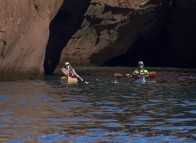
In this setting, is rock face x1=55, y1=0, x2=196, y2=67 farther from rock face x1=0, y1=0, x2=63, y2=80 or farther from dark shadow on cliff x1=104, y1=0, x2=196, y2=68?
rock face x1=0, y1=0, x2=63, y2=80

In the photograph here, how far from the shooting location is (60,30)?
147 ft

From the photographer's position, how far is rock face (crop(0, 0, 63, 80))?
33344mm

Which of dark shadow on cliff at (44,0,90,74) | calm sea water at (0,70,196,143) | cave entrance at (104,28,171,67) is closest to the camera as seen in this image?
calm sea water at (0,70,196,143)

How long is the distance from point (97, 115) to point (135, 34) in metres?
33.9

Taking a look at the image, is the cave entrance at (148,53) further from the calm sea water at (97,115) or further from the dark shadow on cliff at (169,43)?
the calm sea water at (97,115)

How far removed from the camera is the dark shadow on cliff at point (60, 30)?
145ft

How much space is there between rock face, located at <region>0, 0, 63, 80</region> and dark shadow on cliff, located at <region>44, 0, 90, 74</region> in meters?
7.35

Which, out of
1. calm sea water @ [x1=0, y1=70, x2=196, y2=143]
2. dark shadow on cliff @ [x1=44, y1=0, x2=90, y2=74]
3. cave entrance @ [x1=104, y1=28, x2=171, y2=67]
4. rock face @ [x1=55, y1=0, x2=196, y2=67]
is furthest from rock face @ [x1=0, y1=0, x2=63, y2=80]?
cave entrance @ [x1=104, y1=28, x2=171, y2=67]

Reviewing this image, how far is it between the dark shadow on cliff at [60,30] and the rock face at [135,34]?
2.58m

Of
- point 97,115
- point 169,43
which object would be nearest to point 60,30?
point 169,43

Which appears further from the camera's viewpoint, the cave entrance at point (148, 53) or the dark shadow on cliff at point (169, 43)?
the cave entrance at point (148, 53)

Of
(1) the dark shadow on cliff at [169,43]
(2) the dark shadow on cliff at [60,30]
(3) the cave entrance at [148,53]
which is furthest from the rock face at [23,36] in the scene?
(3) the cave entrance at [148,53]

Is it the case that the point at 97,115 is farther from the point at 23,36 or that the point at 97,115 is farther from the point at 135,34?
the point at 135,34

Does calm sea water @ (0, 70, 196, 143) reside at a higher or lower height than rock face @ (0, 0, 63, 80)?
lower
